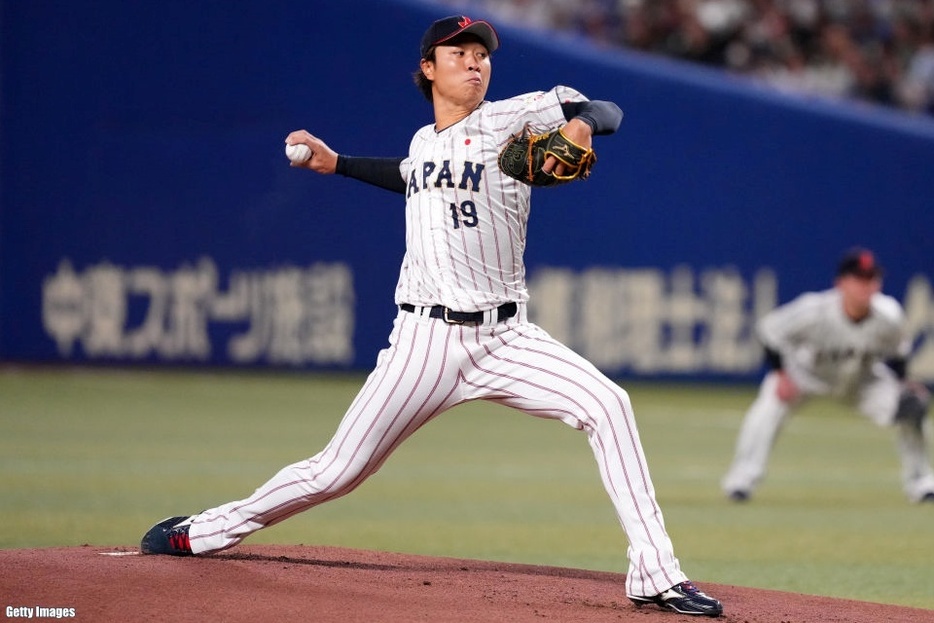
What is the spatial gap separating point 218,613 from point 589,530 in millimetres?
4048

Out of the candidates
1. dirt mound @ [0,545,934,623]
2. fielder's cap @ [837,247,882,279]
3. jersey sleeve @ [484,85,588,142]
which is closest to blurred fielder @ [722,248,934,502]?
fielder's cap @ [837,247,882,279]

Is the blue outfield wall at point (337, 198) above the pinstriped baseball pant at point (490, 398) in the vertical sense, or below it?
above

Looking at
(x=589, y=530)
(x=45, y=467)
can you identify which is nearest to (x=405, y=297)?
(x=589, y=530)

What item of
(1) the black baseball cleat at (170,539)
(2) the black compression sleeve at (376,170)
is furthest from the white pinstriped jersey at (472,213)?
(1) the black baseball cleat at (170,539)

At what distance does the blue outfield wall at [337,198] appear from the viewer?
19234 millimetres

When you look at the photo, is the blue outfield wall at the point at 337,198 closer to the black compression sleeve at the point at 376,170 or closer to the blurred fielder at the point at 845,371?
the blurred fielder at the point at 845,371

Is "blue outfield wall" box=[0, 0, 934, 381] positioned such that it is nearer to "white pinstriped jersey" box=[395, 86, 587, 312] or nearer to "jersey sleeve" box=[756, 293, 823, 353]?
"jersey sleeve" box=[756, 293, 823, 353]

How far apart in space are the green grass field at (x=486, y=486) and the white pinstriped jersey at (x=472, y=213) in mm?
2272

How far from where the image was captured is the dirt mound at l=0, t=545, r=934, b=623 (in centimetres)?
502

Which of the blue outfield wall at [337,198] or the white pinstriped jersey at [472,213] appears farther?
the blue outfield wall at [337,198]

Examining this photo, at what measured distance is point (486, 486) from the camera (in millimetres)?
10742

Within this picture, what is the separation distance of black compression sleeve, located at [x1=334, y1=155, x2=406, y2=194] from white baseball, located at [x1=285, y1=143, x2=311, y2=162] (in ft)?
0.50

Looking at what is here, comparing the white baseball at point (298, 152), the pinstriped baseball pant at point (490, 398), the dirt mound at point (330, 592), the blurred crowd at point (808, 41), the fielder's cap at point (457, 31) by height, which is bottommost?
the dirt mound at point (330, 592)

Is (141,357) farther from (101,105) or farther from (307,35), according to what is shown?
(307,35)
